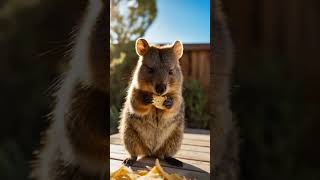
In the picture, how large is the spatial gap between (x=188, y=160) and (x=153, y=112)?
0.39m

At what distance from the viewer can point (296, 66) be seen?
88 cm

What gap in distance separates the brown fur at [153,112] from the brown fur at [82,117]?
1135 millimetres

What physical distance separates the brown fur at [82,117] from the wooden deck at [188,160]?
0.88 meters

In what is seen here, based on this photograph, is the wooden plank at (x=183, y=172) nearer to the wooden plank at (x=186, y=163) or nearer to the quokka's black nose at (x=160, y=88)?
the wooden plank at (x=186, y=163)

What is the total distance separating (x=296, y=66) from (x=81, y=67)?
60 cm

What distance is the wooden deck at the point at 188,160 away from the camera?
194 cm

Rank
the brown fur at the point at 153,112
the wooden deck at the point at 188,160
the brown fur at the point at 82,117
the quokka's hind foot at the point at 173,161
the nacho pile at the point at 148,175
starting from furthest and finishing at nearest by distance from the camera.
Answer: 1. the brown fur at the point at 153,112
2. the quokka's hind foot at the point at 173,161
3. the wooden deck at the point at 188,160
4. the nacho pile at the point at 148,175
5. the brown fur at the point at 82,117

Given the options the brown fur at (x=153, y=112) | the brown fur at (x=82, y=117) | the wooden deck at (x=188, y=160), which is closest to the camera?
the brown fur at (x=82, y=117)

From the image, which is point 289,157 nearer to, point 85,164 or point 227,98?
point 227,98

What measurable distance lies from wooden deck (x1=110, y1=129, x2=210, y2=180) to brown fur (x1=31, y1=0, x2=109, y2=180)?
2.88ft

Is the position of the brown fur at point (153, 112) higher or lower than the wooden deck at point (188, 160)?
higher

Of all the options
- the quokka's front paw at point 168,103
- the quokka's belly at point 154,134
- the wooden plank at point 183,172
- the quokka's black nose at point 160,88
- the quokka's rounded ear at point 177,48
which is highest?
the quokka's rounded ear at point 177,48

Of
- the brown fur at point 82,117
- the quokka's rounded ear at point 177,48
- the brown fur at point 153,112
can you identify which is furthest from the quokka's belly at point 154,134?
the brown fur at point 82,117

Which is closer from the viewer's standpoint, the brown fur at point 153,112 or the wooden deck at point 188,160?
the wooden deck at point 188,160
